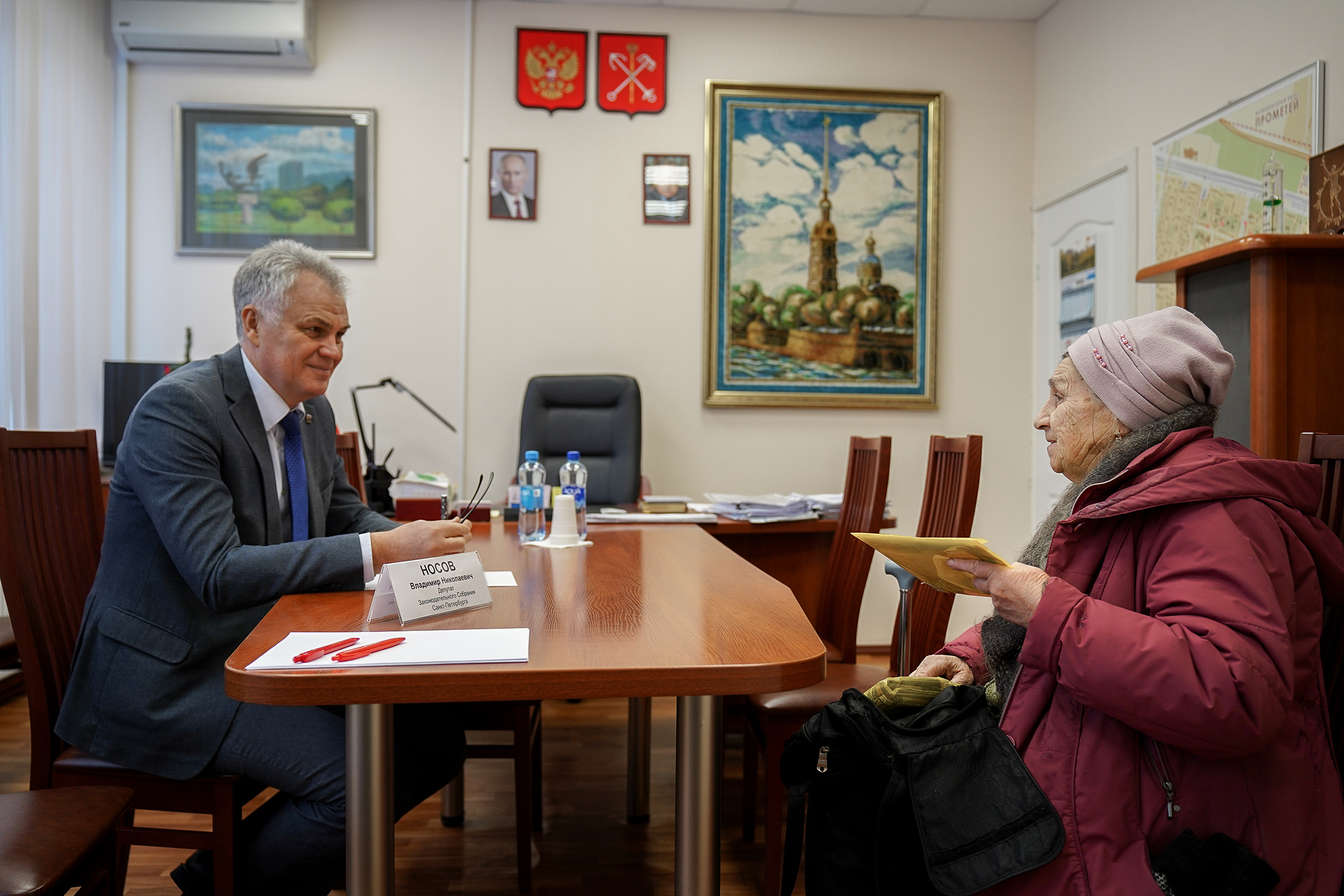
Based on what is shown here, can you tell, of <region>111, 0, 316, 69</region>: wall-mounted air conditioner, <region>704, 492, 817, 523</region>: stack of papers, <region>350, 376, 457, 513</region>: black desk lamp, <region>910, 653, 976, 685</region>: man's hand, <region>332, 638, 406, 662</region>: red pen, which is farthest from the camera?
<region>111, 0, 316, 69</region>: wall-mounted air conditioner

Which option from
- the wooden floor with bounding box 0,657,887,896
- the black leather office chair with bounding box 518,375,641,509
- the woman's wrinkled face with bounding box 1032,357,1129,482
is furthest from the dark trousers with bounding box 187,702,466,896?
the black leather office chair with bounding box 518,375,641,509

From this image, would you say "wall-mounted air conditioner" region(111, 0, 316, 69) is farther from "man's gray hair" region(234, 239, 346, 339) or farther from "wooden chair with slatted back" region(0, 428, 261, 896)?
"wooden chair with slatted back" region(0, 428, 261, 896)

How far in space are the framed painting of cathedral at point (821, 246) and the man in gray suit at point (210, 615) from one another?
2870 millimetres

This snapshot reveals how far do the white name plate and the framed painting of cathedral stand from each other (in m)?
2.95

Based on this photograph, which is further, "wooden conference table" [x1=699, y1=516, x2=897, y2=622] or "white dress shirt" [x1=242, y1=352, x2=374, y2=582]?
"wooden conference table" [x1=699, y1=516, x2=897, y2=622]

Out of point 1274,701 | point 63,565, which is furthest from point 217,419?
point 1274,701

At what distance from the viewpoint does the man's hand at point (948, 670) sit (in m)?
1.41

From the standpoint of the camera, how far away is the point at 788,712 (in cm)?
184

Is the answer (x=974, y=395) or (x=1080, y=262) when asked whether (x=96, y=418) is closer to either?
(x=974, y=395)

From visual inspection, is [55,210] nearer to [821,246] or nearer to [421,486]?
[421,486]

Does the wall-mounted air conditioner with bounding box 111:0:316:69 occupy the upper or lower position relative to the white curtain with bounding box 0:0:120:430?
upper

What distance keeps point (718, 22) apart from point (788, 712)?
352 cm

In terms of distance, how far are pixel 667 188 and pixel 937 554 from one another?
339cm

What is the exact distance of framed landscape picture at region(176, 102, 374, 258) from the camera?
4074 mm
